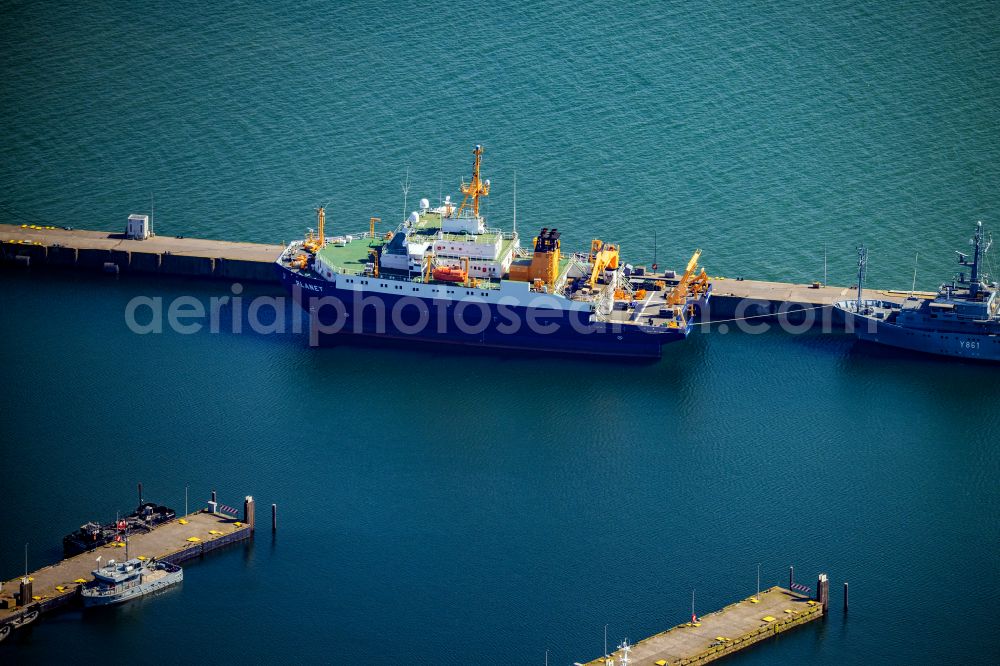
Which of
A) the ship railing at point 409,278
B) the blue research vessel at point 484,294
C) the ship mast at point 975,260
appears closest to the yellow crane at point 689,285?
the blue research vessel at point 484,294

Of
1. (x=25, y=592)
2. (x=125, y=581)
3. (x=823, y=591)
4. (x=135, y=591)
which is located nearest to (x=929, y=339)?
(x=823, y=591)

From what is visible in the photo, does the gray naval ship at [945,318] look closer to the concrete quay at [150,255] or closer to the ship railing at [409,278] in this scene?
the ship railing at [409,278]

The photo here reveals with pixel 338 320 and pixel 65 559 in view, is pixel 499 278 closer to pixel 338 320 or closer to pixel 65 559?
pixel 338 320

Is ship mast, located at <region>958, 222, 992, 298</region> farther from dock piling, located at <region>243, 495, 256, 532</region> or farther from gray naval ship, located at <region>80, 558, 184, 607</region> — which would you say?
gray naval ship, located at <region>80, 558, 184, 607</region>

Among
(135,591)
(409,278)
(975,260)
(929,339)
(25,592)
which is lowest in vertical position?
(135,591)

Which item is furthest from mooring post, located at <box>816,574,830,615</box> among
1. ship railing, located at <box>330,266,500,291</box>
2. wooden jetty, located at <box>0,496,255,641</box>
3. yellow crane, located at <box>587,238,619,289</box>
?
ship railing, located at <box>330,266,500,291</box>

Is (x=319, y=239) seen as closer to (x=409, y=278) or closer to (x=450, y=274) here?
(x=409, y=278)
